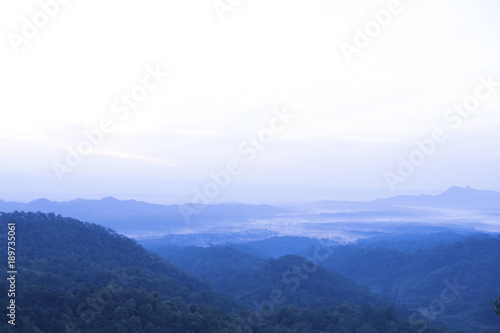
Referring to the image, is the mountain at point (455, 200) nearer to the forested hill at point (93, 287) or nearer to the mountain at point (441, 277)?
the mountain at point (441, 277)

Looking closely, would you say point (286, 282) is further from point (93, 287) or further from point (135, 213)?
point (135, 213)

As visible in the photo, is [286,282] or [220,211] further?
[220,211]

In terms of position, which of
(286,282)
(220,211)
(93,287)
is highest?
(220,211)

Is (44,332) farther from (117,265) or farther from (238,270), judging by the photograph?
(238,270)

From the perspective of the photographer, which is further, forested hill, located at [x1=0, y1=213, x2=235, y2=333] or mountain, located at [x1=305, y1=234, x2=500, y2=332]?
mountain, located at [x1=305, y1=234, x2=500, y2=332]

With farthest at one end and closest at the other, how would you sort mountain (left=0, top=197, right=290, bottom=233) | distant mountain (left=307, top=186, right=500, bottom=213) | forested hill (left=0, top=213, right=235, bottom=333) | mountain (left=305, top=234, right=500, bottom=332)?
distant mountain (left=307, top=186, right=500, bottom=213) → mountain (left=0, top=197, right=290, bottom=233) → mountain (left=305, top=234, right=500, bottom=332) → forested hill (left=0, top=213, right=235, bottom=333)

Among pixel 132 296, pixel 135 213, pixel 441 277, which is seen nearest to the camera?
pixel 132 296

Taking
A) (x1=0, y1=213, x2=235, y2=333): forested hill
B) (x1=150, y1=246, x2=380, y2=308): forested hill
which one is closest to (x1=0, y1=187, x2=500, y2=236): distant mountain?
(x1=150, y1=246, x2=380, y2=308): forested hill

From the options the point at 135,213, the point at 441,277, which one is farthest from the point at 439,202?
the point at 441,277

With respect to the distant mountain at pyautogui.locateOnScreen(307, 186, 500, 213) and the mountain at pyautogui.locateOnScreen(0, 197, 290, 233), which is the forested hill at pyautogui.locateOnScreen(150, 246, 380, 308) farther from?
the distant mountain at pyautogui.locateOnScreen(307, 186, 500, 213)
